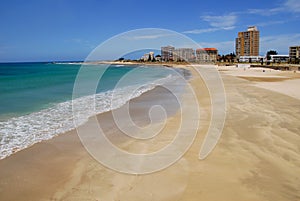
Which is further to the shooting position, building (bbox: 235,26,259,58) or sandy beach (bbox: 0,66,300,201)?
building (bbox: 235,26,259,58)

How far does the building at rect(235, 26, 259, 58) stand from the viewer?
12744cm

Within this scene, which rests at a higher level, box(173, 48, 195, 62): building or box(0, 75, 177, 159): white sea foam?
box(173, 48, 195, 62): building

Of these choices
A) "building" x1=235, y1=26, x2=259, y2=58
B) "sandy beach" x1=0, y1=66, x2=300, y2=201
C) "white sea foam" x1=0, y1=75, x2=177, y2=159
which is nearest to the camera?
"sandy beach" x1=0, y1=66, x2=300, y2=201

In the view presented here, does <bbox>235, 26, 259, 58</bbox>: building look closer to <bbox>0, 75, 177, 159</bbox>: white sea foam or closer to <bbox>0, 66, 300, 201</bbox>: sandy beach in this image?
<bbox>0, 75, 177, 159</bbox>: white sea foam

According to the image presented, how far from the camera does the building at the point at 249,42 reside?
418ft

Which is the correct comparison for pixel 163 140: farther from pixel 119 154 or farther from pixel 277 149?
pixel 277 149

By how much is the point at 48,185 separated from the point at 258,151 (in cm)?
432

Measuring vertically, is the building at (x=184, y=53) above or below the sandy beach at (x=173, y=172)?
above

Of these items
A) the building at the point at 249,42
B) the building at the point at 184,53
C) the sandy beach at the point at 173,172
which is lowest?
the sandy beach at the point at 173,172

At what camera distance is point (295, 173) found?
412 centimetres

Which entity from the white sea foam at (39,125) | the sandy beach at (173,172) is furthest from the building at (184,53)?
the sandy beach at (173,172)

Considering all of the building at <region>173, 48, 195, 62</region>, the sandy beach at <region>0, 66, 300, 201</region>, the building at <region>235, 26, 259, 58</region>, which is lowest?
the sandy beach at <region>0, 66, 300, 201</region>

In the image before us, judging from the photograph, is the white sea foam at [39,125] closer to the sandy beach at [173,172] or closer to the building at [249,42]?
the sandy beach at [173,172]

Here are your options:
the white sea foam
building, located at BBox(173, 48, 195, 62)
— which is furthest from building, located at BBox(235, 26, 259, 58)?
the white sea foam
